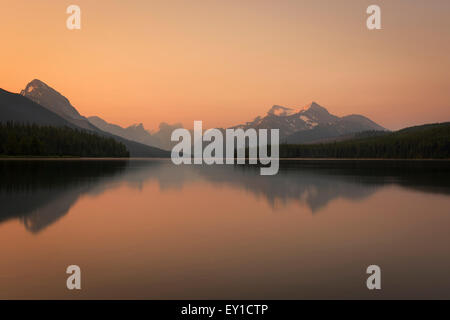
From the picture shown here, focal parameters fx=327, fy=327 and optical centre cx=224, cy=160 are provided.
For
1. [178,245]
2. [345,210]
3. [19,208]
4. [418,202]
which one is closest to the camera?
[178,245]

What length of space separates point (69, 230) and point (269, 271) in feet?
42.2

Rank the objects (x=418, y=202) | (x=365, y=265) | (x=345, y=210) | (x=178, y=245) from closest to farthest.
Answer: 1. (x=365, y=265)
2. (x=178, y=245)
3. (x=345, y=210)
4. (x=418, y=202)

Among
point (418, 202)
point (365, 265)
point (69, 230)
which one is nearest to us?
point (365, 265)

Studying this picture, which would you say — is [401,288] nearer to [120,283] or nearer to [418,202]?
[120,283]

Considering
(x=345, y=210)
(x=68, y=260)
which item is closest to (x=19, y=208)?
(x=68, y=260)

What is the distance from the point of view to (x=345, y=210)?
1080 inches

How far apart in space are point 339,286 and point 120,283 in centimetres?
772
